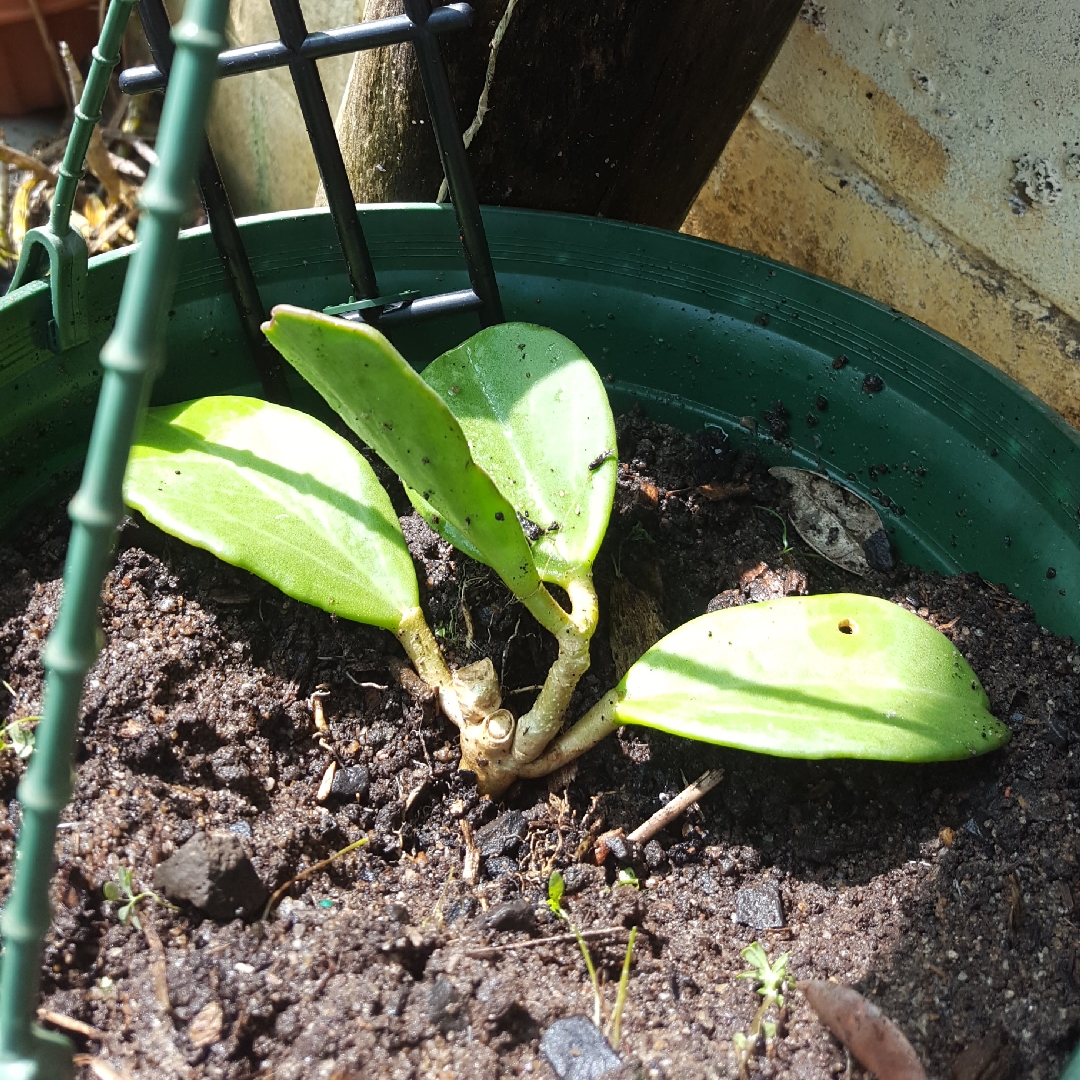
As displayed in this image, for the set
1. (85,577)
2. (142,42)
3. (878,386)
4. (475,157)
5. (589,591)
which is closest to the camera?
(85,577)

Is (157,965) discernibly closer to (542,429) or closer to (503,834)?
(503,834)

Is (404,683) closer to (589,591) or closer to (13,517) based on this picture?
(589,591)

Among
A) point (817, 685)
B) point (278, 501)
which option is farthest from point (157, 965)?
point (817, 685)

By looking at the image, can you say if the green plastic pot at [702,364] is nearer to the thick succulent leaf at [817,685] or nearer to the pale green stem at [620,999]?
the thick succulent leaf at [817,685]

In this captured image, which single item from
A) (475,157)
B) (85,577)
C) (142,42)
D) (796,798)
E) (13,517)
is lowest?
(142,42)

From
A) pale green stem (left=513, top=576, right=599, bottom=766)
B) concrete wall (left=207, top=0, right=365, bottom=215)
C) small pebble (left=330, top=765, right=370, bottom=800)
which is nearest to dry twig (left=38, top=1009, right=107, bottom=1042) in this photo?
small pebble (left=330, top=765, right=370, bottom=800)

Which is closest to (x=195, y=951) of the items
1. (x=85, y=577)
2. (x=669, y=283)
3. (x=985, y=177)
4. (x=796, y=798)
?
(x=85, y=577)

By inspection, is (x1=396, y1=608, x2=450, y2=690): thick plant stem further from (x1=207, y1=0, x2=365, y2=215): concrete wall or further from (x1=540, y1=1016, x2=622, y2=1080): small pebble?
(x1=207, y1=0, x2=365, y2=215): concrete wall
